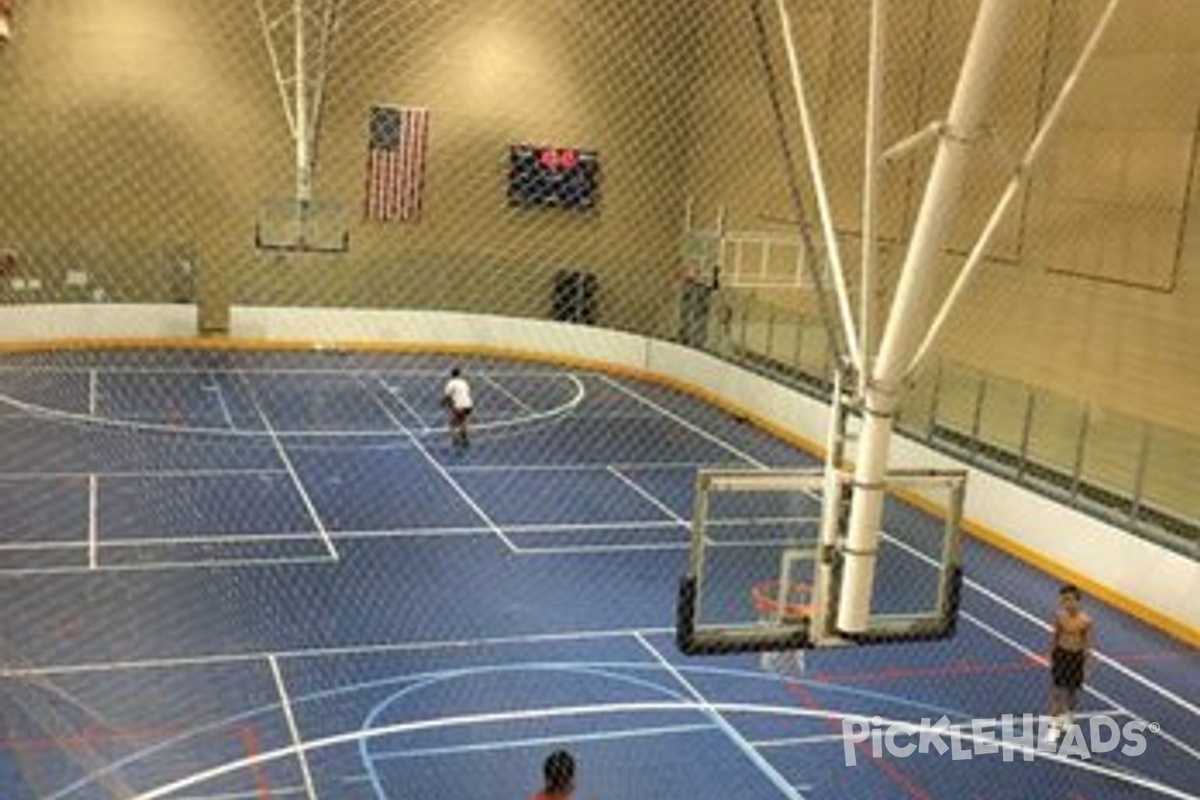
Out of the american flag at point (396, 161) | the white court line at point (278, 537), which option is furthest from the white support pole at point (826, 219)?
the american flag at point (396, 161)

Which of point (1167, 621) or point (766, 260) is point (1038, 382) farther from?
point (766, 260)

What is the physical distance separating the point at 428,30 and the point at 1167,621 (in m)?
17.7

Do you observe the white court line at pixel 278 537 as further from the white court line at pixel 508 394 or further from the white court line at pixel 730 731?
the white court line at pixel 508 394

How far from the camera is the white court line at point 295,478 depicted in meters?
15.3

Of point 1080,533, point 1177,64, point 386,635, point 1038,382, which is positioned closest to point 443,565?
point 386,635

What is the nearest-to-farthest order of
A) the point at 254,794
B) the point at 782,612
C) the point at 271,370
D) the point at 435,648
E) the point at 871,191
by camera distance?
1. the point at 871,191
2. the point at 782,612
3. the point at 254,794
4. the point at 435,648
5. the point at 271,370

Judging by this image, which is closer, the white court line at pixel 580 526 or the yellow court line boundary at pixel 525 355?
the white court line at pixel 580 526

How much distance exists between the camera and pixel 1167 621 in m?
14.4

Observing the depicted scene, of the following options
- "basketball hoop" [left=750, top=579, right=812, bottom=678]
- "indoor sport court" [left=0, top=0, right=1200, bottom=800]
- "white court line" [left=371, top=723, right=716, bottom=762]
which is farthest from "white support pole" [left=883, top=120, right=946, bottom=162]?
"white court line" [left=371, top=723, right=716, bottom=762]

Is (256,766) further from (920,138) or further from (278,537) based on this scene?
(920,138)

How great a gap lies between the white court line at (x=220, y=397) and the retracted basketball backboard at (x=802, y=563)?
680 centimetres

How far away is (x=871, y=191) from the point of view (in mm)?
7984

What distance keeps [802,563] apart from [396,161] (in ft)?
63.6

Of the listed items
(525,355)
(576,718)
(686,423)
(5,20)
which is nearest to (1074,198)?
(686,423)
